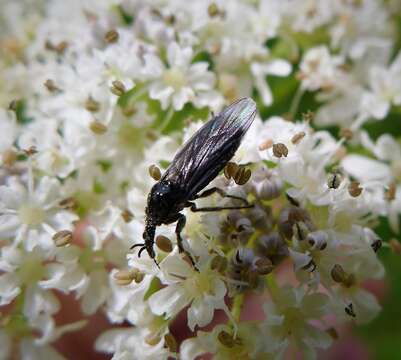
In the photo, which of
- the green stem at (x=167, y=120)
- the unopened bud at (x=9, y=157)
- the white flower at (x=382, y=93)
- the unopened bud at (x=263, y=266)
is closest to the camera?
the unopened bud at (x=263, y=266)

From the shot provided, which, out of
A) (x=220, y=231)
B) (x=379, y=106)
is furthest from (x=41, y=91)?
(x=379, y=106)

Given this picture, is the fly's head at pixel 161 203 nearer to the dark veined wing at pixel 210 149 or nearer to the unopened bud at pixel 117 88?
the dark veined wing at pixel 210 149

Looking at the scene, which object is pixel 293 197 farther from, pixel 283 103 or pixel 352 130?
pixel 283 103

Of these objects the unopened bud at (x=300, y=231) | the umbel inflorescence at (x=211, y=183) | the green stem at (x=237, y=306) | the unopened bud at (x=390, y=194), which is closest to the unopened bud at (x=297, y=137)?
the umbel inflorescence at (x=211, y=183)

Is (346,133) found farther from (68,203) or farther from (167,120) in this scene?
(68,203)

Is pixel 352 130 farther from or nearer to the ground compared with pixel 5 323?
→ farther from the ground

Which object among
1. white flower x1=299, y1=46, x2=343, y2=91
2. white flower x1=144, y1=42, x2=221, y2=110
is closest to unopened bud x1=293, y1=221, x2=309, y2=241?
white flower x1=144, y1=42, x2=221, y2=110

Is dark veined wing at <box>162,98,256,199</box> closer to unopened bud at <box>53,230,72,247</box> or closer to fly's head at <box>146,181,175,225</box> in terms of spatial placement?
fly's head at <box>146,181,175,225</box>
